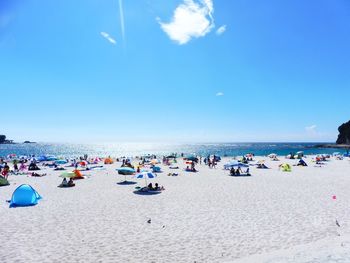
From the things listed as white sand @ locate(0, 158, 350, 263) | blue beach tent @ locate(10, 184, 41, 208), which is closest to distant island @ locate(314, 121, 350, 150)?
white sand @ locate(0, 158, 350, 263)

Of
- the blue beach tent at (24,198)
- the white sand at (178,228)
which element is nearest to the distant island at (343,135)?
the white sand at (178,228)

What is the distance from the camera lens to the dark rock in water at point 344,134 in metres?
143

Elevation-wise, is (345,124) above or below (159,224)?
above

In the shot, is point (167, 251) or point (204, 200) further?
point (204, 200)

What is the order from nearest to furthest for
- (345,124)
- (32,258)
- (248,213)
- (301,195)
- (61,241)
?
(32,258), (61,241), (248,213), (301,195), (345,124)

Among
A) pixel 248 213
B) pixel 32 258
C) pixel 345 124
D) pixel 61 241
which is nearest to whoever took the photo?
pixel 32 258

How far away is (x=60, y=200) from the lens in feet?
56.5

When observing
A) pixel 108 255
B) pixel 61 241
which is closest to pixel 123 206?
pixel 61 241

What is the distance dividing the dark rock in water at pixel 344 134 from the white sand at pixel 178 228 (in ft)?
483

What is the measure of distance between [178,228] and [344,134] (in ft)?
533

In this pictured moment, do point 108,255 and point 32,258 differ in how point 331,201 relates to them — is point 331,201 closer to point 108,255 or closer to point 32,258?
point 108,255

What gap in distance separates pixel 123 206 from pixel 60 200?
462cm

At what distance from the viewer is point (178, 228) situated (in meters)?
11.5

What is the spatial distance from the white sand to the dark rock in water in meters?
147
